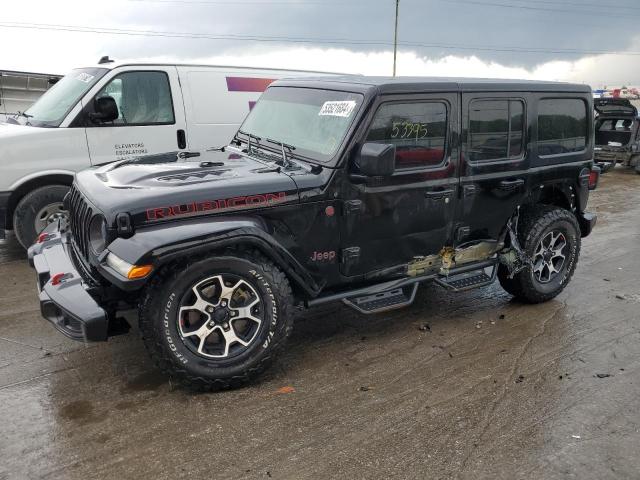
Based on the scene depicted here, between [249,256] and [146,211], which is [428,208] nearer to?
[249,256]

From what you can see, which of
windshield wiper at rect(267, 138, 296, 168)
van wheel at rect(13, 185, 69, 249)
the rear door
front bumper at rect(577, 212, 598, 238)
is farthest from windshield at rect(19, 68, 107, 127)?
front bumper at rect(577, 212, 598, 238)

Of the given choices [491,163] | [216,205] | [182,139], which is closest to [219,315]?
[216,205]

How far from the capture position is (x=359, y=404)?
11.6 feet

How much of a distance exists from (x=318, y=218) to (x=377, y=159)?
571mm

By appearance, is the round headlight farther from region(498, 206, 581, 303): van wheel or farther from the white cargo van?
region(498, 206, 581, 303): van wheel

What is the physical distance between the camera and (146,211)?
10.8 feet

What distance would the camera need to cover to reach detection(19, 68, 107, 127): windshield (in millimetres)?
6336

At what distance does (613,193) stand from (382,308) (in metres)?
9.68

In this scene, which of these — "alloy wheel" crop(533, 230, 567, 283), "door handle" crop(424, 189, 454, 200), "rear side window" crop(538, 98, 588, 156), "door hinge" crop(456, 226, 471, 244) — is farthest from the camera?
"alloy wheel" crop(533, 230, 567, 283)

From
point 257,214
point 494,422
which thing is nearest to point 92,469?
point 257,214

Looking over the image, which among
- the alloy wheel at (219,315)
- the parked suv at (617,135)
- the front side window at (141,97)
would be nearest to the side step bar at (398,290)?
the alloy wheel at (219,315)

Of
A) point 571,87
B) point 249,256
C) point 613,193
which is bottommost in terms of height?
point 613,193

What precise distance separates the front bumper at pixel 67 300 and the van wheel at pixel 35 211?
2.35m

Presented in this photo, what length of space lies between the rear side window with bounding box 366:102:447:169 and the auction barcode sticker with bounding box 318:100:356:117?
0.64ft
